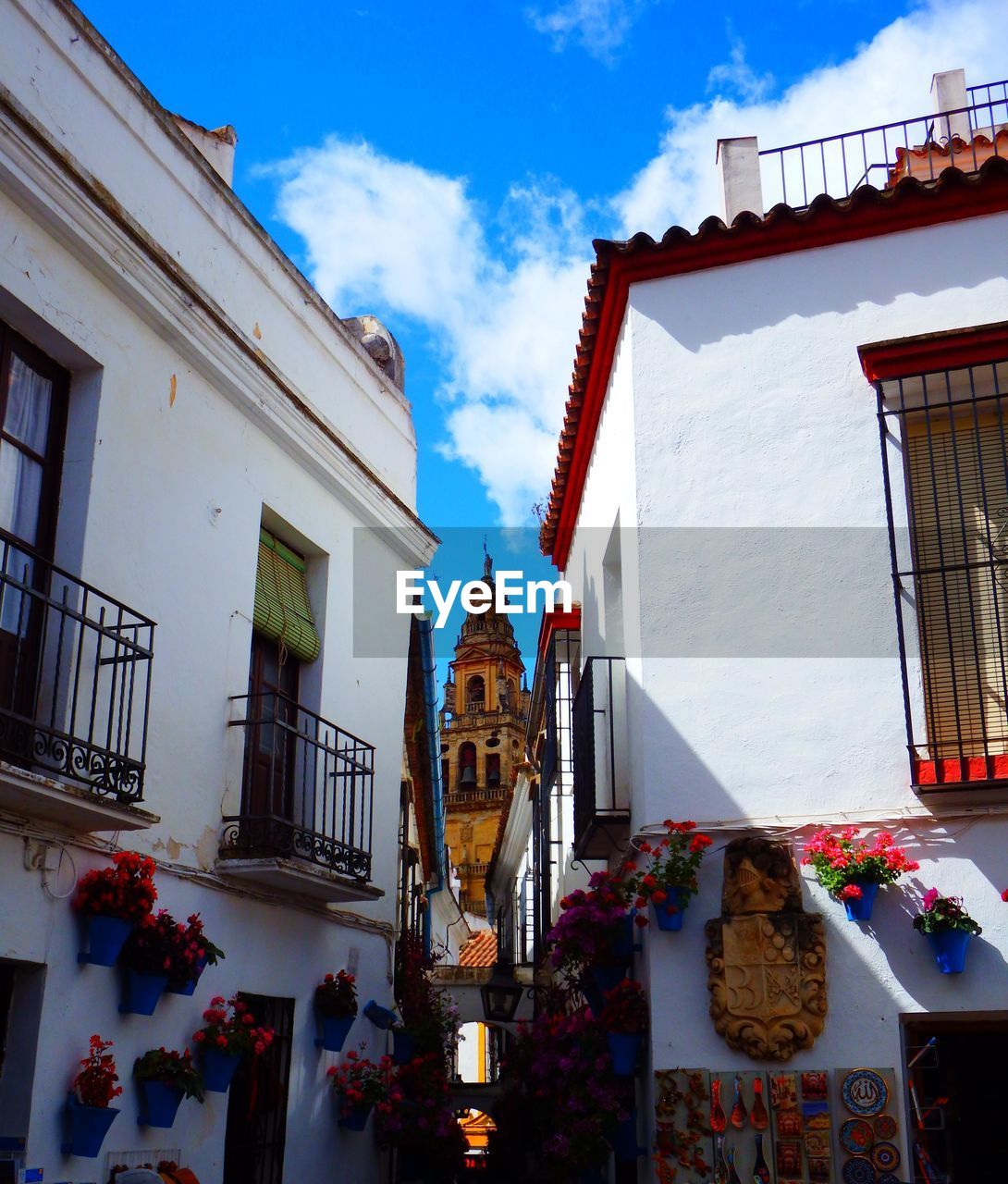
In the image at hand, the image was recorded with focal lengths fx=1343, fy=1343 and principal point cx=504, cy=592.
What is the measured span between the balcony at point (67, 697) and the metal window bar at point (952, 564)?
3860 mm

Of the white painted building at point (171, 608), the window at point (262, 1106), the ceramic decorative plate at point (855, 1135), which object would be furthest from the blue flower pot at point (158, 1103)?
the ceramic decorative plate at point (855, 1135)

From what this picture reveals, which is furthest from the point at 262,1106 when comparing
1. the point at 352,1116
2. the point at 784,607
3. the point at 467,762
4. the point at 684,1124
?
the point at 467,762

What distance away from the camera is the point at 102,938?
627 cm

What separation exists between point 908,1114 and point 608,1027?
153 cm

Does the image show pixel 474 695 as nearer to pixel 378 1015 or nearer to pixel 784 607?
pixel 378 1015

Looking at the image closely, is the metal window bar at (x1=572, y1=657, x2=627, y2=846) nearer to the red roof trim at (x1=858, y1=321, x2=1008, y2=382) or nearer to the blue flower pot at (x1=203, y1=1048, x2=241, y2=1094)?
the red roof trim at (x1=858, y1=321, x2=1008, y2=382)

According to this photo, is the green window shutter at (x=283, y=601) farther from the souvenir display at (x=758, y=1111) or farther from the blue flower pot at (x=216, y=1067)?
the souvenir display at (x=758, y=1111)

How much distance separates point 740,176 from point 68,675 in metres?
5.31

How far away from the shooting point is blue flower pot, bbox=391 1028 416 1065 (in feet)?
31.2

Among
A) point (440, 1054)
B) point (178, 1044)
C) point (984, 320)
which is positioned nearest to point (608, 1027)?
point (178, 1044)

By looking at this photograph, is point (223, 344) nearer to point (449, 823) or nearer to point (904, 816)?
point (904, 816)

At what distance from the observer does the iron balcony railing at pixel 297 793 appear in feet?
25.7

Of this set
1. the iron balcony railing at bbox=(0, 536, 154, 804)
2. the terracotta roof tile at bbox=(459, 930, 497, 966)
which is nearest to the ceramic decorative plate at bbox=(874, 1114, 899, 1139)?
the iron balcony railing at bbox=(0, 536, 154, 804)

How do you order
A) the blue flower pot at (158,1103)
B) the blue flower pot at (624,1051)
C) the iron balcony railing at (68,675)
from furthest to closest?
the blue flower pot at (624,1051) < the blue flower pot at (158,1103) < the iron balcony railing at (68,675)
